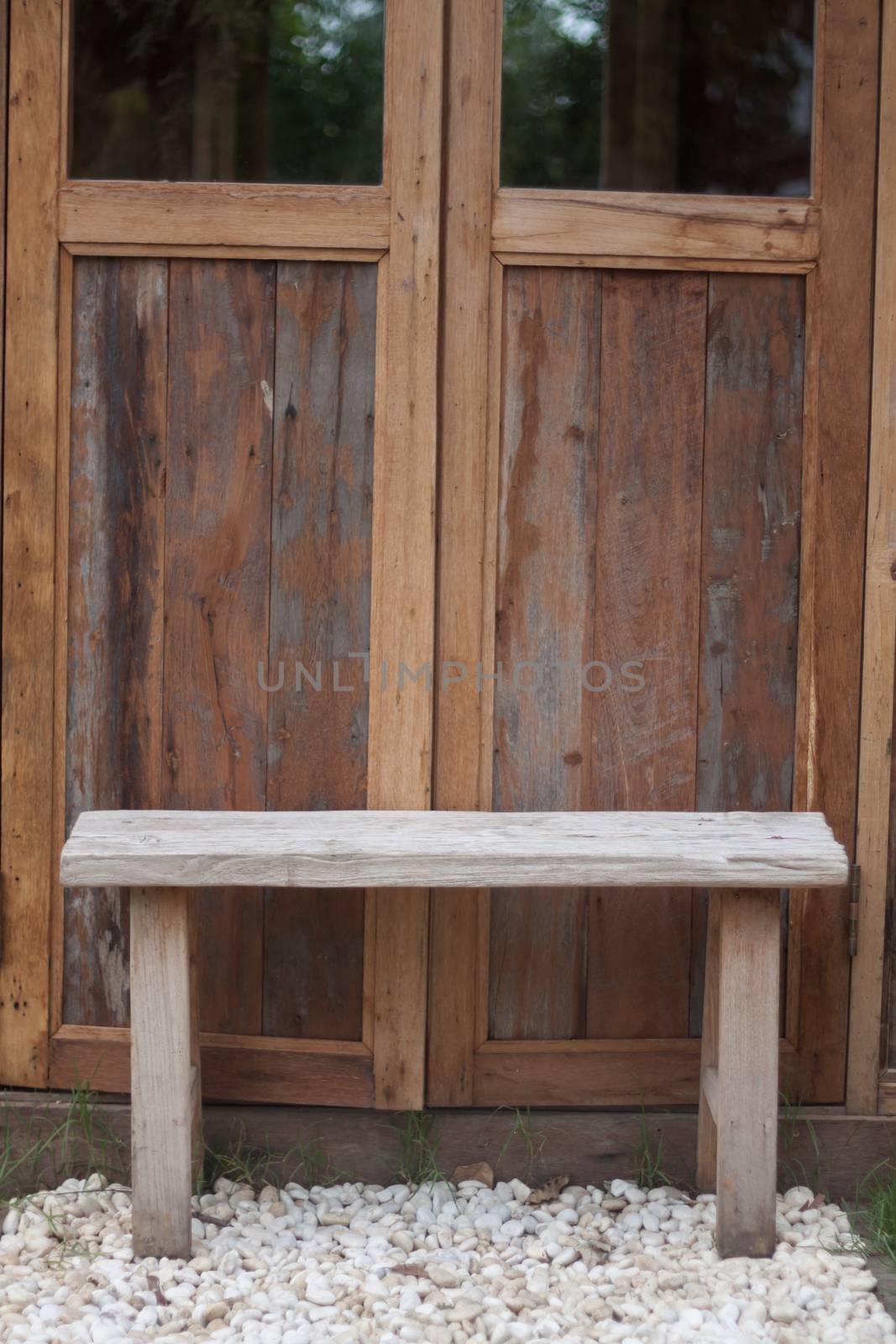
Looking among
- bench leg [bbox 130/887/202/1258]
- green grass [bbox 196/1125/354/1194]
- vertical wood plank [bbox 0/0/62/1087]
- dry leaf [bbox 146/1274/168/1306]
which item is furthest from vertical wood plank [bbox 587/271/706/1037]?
vertical wood plank [bbox 0/0/62/1087]

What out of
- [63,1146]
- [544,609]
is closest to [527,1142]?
[63,1146]

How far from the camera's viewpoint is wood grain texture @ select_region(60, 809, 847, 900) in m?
2.10

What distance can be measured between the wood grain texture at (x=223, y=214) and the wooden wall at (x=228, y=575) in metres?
0.05

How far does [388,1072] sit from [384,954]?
23cm

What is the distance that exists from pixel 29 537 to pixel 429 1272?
1526 millimetres

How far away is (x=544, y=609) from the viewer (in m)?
2.51

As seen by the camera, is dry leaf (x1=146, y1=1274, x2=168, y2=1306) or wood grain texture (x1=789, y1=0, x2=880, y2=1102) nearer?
dry leaf (x1=146, y1=1274, x2=168, y2=1306)

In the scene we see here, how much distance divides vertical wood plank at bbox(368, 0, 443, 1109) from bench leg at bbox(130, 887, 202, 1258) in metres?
0.45

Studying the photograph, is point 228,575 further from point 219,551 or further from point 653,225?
point 653,225

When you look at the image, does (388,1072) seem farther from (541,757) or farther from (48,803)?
(48,803)

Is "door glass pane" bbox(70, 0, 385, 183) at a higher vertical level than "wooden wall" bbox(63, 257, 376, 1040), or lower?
higher

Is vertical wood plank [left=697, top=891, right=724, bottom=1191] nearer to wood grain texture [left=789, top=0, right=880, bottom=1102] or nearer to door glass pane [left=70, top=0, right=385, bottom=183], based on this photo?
wood grain texture [left=789, top=0, right=880, bottom=1102]

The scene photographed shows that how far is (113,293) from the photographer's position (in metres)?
2.46

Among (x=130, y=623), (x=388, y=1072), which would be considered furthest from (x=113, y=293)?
(x=388, y=1072)
